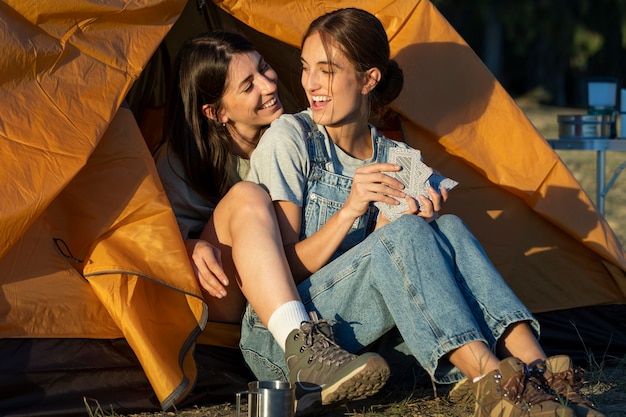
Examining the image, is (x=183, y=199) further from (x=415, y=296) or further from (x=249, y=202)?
(x=415, y=296)

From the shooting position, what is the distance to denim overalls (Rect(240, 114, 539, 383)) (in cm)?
234

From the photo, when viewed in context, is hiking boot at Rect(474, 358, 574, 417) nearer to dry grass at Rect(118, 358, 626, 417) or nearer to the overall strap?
dry grass at Rect(118, 358, 626, 417)

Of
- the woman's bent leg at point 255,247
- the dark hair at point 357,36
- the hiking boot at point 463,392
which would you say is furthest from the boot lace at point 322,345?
the dark hair at point 357,36

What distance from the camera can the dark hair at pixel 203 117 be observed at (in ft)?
9.87

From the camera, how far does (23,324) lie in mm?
2543

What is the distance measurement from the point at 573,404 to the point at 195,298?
3.41 ft

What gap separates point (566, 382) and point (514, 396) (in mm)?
157

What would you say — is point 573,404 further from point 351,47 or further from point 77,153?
point 77,153

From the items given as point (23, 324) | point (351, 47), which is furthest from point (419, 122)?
point (23, 324)

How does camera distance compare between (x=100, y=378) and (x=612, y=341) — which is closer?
(x=100, y=378)

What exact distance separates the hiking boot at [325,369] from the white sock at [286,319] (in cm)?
3

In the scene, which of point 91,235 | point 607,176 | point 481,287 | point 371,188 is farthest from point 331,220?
point 607,176

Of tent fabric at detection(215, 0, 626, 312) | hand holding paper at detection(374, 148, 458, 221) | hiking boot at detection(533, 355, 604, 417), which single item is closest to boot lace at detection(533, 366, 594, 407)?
hiking boot at detection(533, 355, 604, 417)

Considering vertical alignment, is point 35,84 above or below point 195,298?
above
